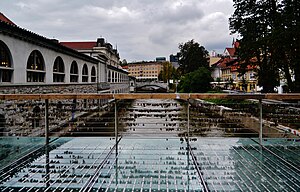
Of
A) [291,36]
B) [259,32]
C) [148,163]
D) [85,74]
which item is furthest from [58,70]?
[148,163]

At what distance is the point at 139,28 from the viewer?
38.2m

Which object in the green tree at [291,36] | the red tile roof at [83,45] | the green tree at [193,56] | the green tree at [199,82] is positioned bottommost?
the green tree at [199,82]

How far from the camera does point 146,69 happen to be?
108 m

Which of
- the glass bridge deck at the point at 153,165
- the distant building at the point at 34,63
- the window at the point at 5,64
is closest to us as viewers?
the glass bridge deck at the point at 153,165

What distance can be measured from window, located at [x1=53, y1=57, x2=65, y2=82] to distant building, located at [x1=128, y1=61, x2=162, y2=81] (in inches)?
3533

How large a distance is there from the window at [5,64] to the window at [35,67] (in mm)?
1405

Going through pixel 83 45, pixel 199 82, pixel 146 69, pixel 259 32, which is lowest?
pixel 199 82

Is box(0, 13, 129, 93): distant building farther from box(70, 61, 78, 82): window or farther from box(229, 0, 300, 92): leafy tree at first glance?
box(229, 0, 300, 92): leafy tree

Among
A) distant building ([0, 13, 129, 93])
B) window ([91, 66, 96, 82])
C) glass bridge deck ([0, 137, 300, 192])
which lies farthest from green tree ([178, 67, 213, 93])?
glass bridge deck ([0, 137, 300, 192])

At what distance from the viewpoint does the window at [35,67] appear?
11.8 metres

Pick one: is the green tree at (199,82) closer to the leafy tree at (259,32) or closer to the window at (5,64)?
the leafy tree at (259,32)

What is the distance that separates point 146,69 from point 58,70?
305 ft

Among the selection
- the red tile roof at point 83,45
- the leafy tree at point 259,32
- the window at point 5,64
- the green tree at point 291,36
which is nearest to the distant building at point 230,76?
the leafy tree at point 259,32

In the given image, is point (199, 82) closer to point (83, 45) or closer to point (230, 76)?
point (230, 76)
